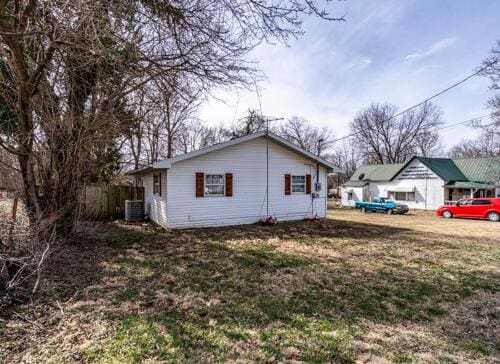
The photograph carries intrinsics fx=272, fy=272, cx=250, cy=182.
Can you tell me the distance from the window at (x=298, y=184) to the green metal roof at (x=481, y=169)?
15.7 metres

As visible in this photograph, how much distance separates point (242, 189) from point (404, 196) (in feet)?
59.1

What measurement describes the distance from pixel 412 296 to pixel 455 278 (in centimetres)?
163

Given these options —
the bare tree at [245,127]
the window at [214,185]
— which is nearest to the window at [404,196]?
the bare tree at [245,127]

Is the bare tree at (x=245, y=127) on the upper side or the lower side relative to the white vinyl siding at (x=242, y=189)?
upper

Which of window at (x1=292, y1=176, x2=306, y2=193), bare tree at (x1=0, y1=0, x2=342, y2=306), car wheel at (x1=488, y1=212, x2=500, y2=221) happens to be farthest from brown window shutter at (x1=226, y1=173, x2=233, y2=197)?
car wheel at (x1=488, y1=212, x2=500, y2=221)

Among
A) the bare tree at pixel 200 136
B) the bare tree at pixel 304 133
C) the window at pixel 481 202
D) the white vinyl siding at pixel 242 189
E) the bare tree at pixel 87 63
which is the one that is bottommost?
the window at pixel 481 202

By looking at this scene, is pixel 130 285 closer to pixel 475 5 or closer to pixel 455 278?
pixel 455 278

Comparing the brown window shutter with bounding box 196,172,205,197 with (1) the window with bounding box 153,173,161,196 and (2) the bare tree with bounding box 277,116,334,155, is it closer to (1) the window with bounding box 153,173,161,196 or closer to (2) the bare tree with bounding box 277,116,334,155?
(1) the window with bounding box 153,173,161,196

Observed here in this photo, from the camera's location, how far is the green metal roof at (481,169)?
1934 centimetres

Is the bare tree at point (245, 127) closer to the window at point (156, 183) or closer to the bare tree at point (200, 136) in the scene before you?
the bare tree at point (200, 136)

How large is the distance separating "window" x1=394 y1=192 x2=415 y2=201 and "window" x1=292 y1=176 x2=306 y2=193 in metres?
14.5

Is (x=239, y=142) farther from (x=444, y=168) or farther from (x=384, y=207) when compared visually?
(x=444, y=168)

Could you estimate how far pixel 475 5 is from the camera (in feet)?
25.4

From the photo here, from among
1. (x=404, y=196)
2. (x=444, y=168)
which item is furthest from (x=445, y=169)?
(x=404, y=196)
